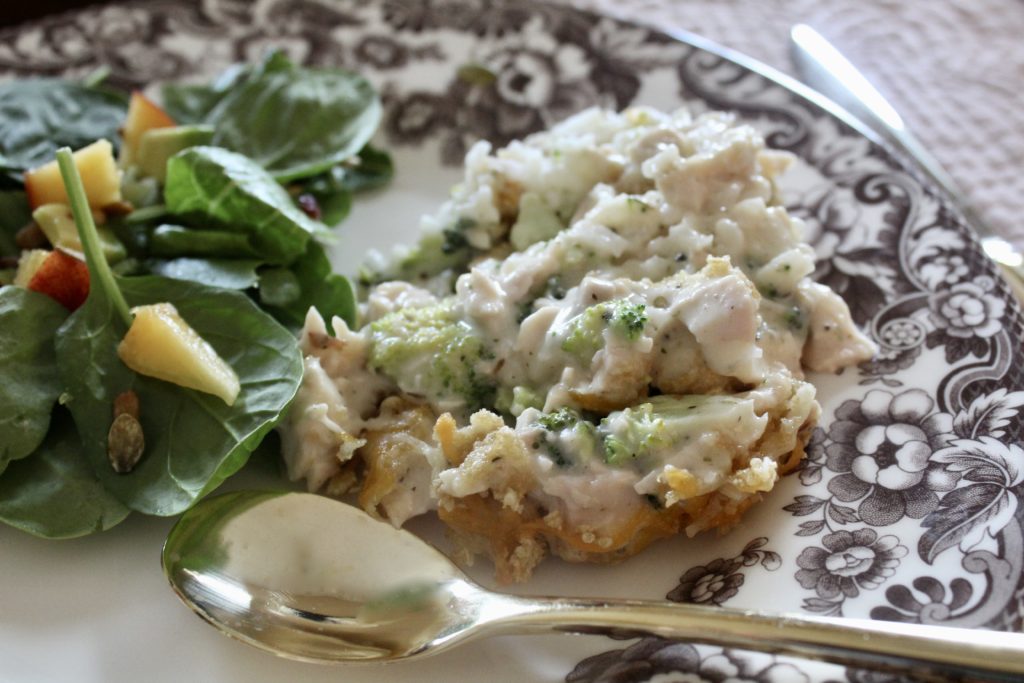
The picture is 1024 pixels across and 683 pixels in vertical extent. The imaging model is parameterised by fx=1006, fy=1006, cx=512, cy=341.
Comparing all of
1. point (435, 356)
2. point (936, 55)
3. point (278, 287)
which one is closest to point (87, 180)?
point (278, 287)

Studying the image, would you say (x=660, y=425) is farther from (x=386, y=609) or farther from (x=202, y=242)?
(x=202, y=242)

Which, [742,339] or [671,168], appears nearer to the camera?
[742,339]

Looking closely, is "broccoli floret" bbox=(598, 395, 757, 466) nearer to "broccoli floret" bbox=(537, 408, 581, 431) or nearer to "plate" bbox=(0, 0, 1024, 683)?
"broccoli floret" bbox=(537, 408, 581, 431)

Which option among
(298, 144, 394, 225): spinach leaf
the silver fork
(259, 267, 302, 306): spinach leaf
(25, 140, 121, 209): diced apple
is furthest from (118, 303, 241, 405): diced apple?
the silver fork

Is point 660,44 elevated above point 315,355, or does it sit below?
above

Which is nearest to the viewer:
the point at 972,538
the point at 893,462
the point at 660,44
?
the point at 972,538

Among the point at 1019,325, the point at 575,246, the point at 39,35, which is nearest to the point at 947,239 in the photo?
the point at 1019,325

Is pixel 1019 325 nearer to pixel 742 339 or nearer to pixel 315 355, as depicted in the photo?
pixel 742 339

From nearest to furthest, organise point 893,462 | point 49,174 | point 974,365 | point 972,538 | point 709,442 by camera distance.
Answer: point 972,538 → point 709,442 → point 893,462 → point 974,365 → point 49,174
